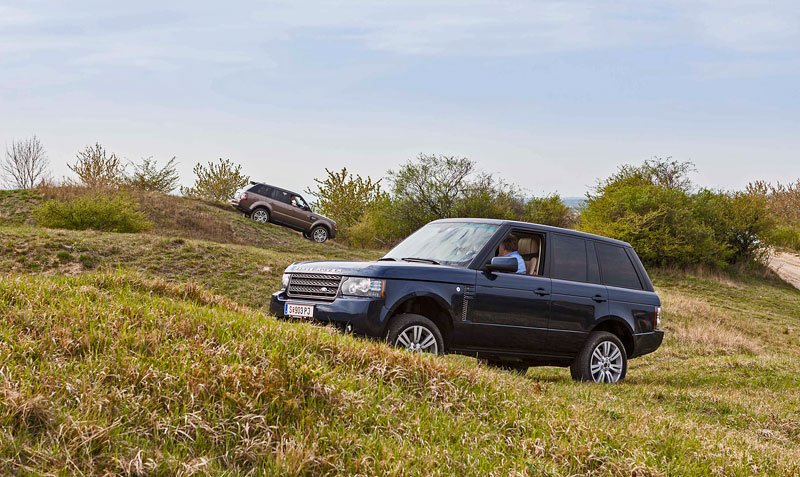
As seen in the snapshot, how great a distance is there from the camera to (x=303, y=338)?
6.41 m

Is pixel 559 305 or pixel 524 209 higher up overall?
pixel 524 209

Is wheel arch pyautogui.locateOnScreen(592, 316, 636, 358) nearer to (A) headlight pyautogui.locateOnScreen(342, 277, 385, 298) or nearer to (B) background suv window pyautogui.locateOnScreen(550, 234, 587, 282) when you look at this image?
(B) background suv window pyautogui.locateOnScreen(550, 234, 587, 282)

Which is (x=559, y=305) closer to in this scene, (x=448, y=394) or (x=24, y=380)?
(x=448, y=394)

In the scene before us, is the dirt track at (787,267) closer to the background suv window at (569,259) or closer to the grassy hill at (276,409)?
the background suv window at (569,259)

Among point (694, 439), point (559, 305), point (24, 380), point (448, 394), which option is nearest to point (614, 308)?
point (559, 305)

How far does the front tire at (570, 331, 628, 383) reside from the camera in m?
9.91

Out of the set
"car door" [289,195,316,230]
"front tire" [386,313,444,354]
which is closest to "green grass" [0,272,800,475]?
"front tire" [386,313,444,354]

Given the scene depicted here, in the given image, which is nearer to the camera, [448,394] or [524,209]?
[448,394]

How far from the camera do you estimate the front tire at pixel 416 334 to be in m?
7.98

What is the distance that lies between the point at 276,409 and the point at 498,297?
429cm

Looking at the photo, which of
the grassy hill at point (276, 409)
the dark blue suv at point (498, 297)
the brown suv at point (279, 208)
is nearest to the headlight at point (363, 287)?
the dark blue suv at point (498, 297)

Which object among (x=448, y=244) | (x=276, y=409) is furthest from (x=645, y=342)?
(x=276, y=409)

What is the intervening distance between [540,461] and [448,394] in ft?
3.43

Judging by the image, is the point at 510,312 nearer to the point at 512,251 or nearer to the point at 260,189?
the point at 512,251
